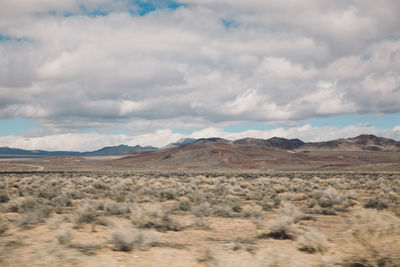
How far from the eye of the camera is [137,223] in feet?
34.5

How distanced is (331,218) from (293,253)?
6.55 m

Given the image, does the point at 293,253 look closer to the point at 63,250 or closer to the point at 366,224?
the point at 366,224

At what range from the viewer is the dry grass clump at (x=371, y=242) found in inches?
242

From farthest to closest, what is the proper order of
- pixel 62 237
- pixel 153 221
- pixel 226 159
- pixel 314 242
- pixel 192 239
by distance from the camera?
pixel 226 159 → pixel 153 221 → pixel 192 239 → pixel 314 242 → pixel 62 237

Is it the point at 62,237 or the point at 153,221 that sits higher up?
→ the point at 62,237

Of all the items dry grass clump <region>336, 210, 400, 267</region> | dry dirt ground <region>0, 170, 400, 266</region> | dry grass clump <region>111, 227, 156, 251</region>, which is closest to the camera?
dry grass clump <region>336, 210, 400, 267</region>

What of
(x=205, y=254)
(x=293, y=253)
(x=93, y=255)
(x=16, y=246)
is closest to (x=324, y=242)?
(x=293, y=253)

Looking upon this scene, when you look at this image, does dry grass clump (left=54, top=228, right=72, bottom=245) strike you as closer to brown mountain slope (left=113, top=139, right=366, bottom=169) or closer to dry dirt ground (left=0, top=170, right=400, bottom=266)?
dry dirt ground (left=0, top=170, right=400, bottom=266)

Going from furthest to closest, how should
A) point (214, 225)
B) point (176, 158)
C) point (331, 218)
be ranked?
point (176, 158) → point (331, 218) → point (214, 225)

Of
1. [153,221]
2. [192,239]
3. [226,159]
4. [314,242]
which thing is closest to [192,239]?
[192,239]

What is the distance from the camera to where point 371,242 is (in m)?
6.49

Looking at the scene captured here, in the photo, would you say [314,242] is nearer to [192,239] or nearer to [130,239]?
[192,239]

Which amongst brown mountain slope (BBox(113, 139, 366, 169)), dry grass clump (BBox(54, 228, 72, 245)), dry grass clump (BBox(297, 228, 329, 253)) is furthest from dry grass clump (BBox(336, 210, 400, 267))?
brown mountain slope (BBox(113, 139, 366, 169))

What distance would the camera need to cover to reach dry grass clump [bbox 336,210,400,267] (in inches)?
→ 242
